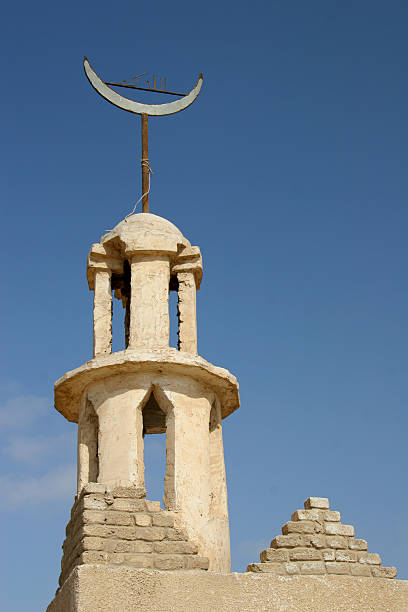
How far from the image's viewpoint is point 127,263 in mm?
18125

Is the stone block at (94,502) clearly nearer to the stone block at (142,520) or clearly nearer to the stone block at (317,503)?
the stone block at (142,520)

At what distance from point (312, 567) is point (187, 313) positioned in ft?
22.7

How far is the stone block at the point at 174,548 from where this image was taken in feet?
35.4

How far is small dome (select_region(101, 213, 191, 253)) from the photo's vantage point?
57.4ft

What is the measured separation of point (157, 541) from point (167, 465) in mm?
4993

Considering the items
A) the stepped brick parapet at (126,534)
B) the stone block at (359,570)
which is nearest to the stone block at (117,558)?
the stepped brick parapet at (126,534)

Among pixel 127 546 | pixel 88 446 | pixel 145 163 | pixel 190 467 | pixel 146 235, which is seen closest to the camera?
pixel 127 546

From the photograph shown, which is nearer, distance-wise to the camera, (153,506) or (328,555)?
(153,506)

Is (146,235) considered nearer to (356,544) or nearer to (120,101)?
(120,101)

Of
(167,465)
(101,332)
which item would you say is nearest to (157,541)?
(167,465)

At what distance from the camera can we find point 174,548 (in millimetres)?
10859

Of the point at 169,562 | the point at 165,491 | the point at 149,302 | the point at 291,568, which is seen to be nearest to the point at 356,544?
the point at 291,568

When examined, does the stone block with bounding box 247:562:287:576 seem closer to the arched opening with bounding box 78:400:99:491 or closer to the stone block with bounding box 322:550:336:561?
the stone block with bounding box 322:550:336:561

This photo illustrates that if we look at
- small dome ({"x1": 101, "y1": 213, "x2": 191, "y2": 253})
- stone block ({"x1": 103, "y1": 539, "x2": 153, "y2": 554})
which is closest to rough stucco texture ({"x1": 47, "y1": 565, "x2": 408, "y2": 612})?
stone block ({"x1": 103, "y1": 539, "x2": 153, "y2": 554})
